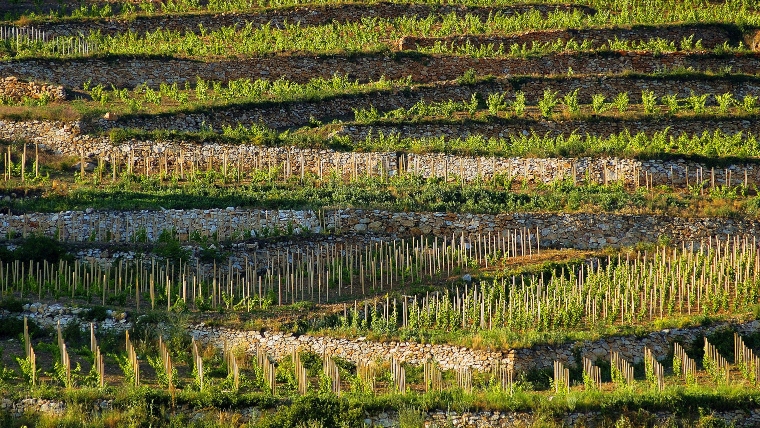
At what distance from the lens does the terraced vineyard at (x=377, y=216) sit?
32031 mm

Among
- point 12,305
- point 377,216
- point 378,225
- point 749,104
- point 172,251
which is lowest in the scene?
point 12,305

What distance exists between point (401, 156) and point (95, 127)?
36.6 feet

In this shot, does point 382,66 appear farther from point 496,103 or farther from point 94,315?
point 94,315

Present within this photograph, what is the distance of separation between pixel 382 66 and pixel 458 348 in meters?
29.1

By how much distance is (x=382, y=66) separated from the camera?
61.7 metres

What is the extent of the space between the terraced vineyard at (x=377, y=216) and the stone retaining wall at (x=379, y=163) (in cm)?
11

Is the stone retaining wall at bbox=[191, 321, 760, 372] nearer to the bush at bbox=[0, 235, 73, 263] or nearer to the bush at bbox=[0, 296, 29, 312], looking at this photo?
the bush at bbox=[0, 296, 29, 312]

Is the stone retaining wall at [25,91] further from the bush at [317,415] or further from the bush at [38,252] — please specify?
the bush at [317,415]

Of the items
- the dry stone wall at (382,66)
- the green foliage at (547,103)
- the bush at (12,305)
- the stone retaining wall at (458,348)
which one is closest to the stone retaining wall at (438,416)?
the stone retaining wall at (458,348)

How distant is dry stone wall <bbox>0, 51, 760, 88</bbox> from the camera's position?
59.4m

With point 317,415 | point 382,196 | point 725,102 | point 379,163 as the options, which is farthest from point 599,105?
point 317,415

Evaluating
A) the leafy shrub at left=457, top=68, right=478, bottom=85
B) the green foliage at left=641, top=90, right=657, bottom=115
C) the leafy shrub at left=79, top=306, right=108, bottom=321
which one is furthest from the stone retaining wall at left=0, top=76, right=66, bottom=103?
the green foliage at left=641, top=90, right=657, bottom=115

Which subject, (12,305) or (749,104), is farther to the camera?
(749,104)

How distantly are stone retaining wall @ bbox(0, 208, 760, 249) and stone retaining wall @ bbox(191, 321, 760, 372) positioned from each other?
7.72 meters
